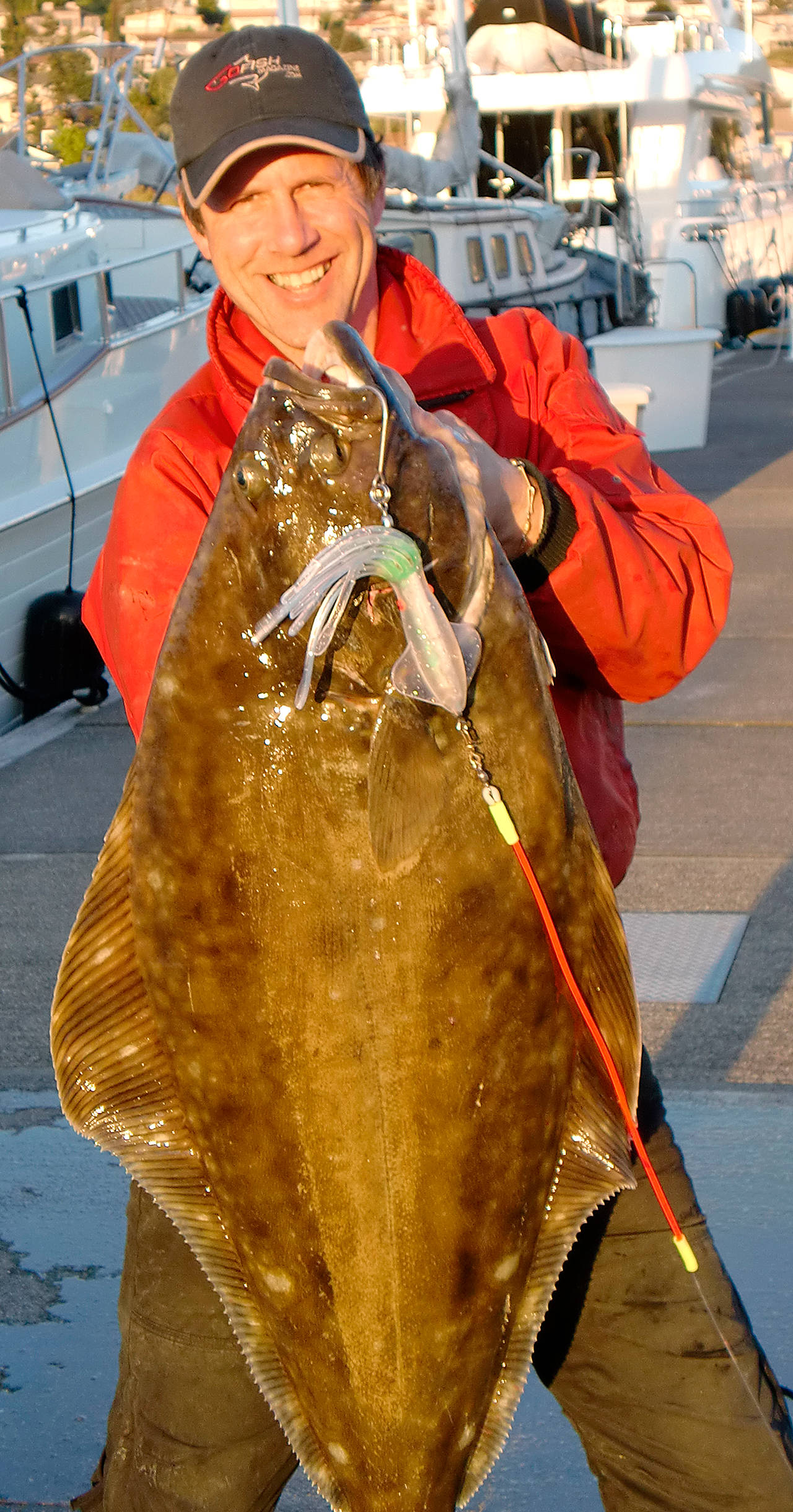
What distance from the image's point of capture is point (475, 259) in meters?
18.3

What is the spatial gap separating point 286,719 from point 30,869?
4.51m

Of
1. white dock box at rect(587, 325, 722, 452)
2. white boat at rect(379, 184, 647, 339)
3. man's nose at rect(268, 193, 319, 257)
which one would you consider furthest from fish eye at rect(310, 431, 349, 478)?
white boat at rect(379, 184, 647, 339)

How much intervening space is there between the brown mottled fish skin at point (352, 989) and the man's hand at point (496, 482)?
6 cm

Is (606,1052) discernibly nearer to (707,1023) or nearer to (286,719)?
(286,719)

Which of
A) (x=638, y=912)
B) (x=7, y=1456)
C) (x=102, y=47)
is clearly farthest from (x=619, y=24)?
(x=7, y=1456)

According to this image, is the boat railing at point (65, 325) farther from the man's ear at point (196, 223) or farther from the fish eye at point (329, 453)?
the fish eye at point (329, 453)

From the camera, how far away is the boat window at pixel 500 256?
18.5 m

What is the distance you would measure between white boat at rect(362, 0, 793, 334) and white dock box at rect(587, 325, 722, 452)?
35.5 ft

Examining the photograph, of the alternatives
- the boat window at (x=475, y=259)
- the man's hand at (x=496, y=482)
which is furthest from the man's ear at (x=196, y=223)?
the boat window at (x=475, y=259)

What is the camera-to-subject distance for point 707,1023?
437 cm

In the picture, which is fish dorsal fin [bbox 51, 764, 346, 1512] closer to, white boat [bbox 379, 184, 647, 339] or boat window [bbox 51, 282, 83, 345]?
boat window [bbox 51, 282, 83, 345]

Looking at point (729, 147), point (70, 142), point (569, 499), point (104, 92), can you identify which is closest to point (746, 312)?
point (729, 147)

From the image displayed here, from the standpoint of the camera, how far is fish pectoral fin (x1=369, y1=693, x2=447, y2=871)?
5.10 ft

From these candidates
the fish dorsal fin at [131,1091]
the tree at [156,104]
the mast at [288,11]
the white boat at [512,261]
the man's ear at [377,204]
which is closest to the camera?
the fish dorsal fin at [131,1091]
